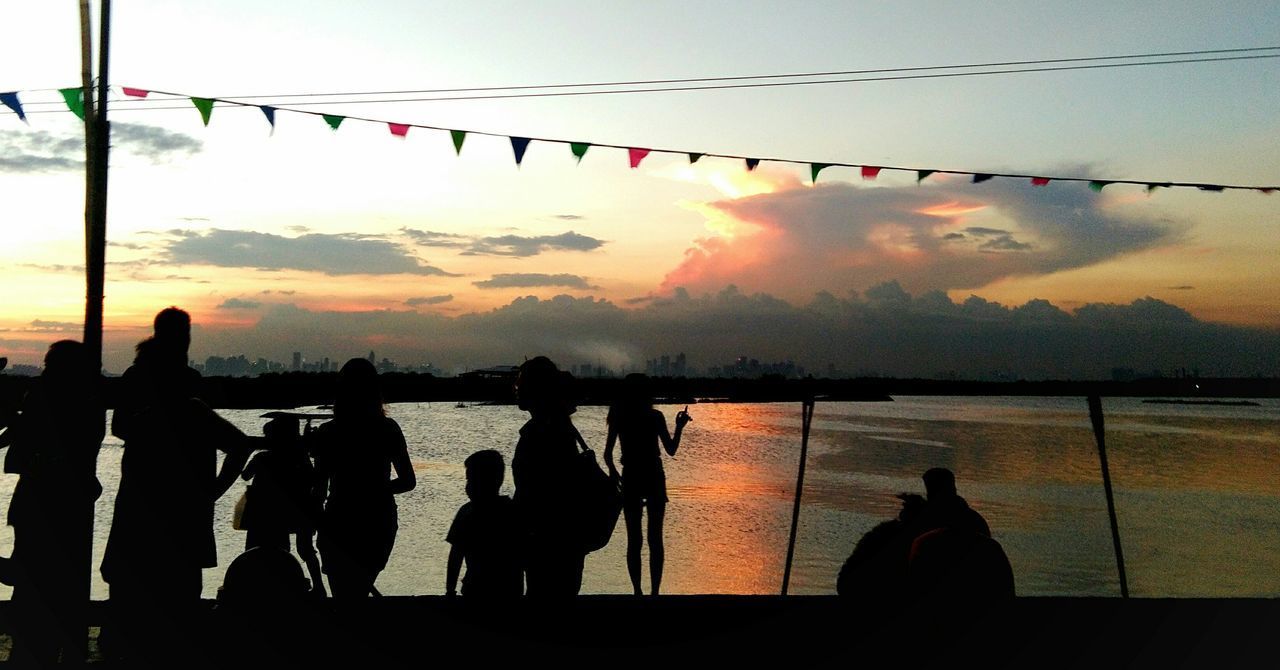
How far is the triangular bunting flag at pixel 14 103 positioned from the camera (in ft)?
25.3

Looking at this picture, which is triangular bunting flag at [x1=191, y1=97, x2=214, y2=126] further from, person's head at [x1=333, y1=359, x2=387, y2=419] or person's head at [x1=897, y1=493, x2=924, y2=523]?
person's head at [x1=897, y1=493, x2=924, y2=523]

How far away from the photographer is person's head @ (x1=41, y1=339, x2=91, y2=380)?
467 centimetres

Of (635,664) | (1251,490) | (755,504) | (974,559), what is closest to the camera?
(974,559)

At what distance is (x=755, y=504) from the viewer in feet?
57.9

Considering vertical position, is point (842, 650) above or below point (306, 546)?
below

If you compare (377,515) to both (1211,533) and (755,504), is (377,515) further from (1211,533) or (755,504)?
(1211,533)

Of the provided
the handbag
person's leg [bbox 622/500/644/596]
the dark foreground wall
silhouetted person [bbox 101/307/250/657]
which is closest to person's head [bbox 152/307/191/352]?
silhouetted person [bbox 101/307/250/657]

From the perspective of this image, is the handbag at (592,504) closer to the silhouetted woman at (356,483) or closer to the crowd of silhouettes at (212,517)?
the crowd of silhouettes at (212,517)

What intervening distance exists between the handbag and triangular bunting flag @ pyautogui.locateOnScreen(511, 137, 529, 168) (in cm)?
563

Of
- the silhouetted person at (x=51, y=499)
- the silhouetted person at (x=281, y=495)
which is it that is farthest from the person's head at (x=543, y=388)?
the silhouetted person at (x=51, y=499)

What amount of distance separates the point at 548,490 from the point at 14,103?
243 inches

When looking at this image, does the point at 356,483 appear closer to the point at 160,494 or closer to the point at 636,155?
the point at 160,494

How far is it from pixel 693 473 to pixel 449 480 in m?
6.08

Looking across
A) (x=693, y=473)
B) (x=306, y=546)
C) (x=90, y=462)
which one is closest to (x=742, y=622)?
(x=306, y=546)
